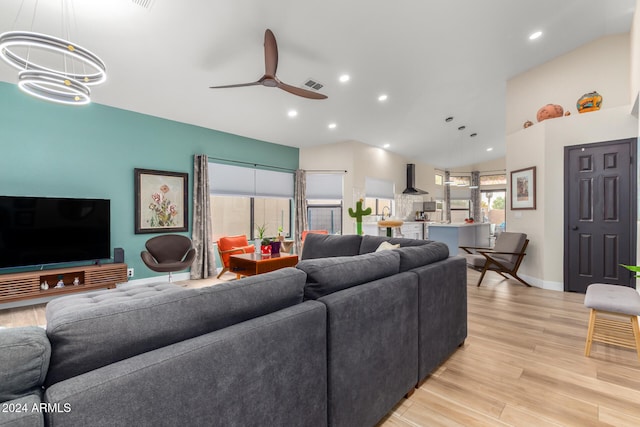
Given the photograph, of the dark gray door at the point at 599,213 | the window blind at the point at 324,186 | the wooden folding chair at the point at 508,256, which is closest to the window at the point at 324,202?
the window blind at the point at 324,186

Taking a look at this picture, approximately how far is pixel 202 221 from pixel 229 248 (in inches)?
30.5

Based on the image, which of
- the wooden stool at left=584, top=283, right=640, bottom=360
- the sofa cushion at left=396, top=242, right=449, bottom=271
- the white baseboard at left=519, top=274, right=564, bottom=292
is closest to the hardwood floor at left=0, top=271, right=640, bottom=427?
the wooden stool at left=584, top=283, right=640, bottom=360

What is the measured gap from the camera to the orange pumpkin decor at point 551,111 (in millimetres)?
4641

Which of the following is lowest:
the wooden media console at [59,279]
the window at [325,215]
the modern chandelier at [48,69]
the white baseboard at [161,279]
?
the white baseboard at [161,279]

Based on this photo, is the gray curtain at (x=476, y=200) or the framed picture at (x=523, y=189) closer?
the framed picture at (x=523, y=189)

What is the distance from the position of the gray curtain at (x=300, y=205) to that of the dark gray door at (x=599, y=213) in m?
4.99

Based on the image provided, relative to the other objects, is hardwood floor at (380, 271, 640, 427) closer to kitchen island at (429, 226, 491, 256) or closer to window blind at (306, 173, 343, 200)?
kitchen island at (429, 226, 491, 256)

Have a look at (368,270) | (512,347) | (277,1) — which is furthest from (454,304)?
(277,1)

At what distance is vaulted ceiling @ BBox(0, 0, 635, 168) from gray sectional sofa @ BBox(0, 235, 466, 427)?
9.40 ft

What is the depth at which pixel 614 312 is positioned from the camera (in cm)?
232

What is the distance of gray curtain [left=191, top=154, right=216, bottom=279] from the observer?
557 centimetres

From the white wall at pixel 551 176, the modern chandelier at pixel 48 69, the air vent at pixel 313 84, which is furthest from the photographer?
the air vent at pixel 313 84

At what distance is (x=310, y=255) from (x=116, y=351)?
3.43 m

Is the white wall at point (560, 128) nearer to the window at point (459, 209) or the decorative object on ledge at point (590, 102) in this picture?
the decorative object on ledge at point (590, 102)
